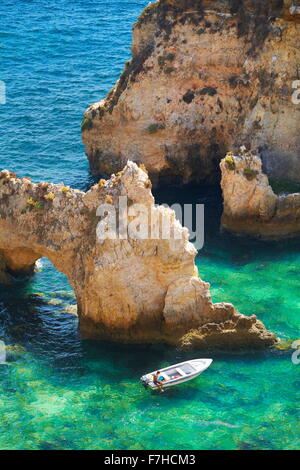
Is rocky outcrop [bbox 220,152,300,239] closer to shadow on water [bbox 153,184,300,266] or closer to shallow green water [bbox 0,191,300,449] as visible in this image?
shadow on water [bbox 153,184,300,266]

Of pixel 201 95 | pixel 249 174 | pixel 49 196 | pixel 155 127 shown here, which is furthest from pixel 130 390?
pixel 201 95

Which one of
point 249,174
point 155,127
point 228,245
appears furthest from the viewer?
point 155,127

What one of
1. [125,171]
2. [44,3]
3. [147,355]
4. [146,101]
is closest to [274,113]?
[146,101]

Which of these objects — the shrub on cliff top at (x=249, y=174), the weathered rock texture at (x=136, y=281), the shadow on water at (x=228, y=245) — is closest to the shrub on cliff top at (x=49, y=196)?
the weathered rock texture at (x=136, y=281)

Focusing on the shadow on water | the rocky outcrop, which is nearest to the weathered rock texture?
the shadow on water

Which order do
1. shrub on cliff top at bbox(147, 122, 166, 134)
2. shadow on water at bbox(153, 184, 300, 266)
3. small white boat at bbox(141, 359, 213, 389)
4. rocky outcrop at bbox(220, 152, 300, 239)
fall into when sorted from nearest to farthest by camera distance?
1. small white boat at bbox(141, 359, 213, 389)
2. shadow on water at bbox(153, 184, 300, 266)
3. rocky outcrop at bbox(220, 152, 300, 239)
4. shrub on cliff top at bbox(147, 122, 166, 134)

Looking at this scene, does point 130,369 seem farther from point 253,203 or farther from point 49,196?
point 253,203

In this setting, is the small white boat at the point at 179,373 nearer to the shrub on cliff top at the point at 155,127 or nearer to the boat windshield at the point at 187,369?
the boat windshield at the point at 187,369
